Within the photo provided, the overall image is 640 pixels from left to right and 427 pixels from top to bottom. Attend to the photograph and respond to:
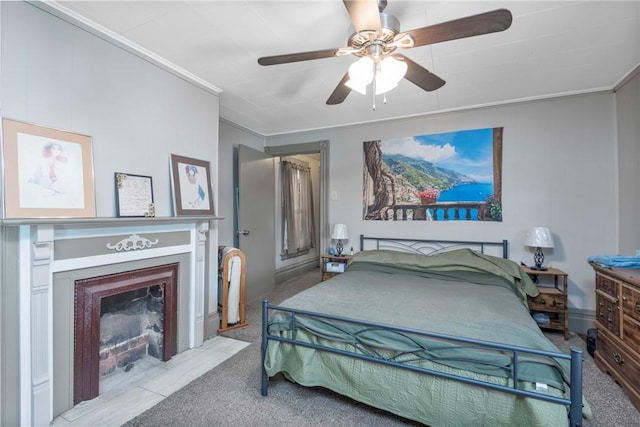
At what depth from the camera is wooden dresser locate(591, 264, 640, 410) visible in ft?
6.14

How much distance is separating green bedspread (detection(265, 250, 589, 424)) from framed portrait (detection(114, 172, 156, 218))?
1330mm

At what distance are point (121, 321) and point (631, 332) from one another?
145 inches

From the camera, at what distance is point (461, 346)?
1482 mm

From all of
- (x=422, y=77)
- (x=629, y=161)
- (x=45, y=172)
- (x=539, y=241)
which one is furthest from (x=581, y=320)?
(x=45, y=172)

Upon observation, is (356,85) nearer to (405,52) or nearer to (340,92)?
(340,92)

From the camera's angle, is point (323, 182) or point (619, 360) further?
point (323, 182)

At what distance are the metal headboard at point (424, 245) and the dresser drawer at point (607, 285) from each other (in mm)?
889

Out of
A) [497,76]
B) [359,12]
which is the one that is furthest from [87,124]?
[497,76]

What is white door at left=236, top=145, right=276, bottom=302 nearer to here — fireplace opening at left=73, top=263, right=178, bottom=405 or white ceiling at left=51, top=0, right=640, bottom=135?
white ceiling at left=51, top=0, right=640, bottom=135

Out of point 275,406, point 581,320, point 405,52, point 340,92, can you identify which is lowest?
point 275,406

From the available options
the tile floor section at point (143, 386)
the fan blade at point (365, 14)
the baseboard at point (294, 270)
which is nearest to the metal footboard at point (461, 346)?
the tile floor section at point (143, 386)

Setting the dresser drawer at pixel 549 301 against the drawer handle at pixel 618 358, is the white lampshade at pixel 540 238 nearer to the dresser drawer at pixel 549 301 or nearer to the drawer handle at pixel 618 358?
the dresser drawer at pixel 549 301

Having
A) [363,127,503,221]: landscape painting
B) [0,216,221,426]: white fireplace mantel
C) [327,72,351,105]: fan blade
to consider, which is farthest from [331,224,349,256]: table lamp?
[0,216,221,426]: white fireplace mantel

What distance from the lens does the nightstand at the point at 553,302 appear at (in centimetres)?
278
